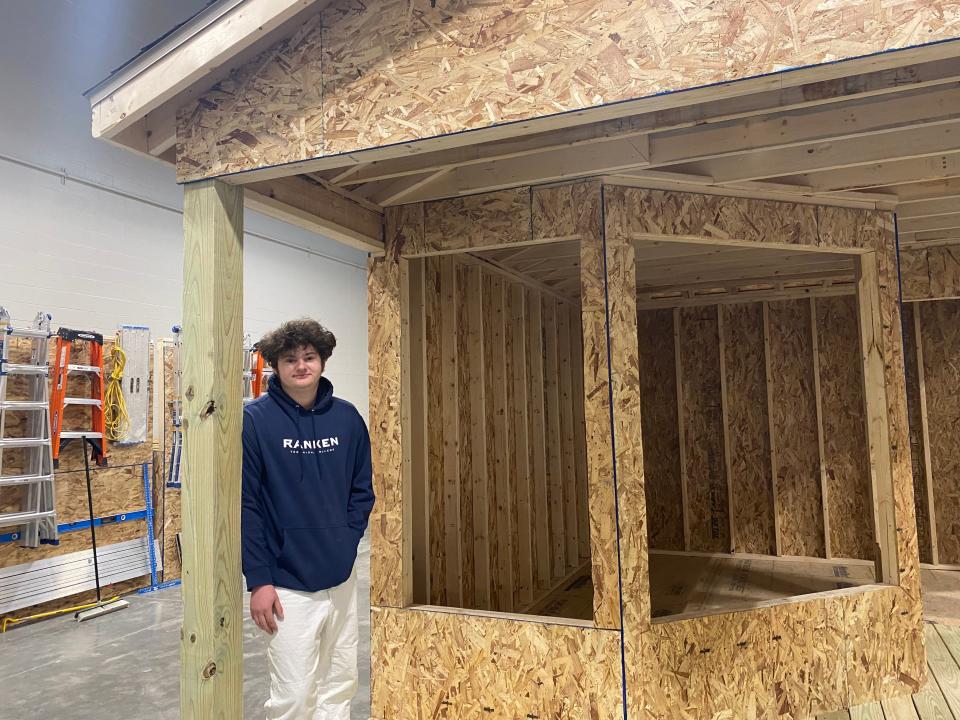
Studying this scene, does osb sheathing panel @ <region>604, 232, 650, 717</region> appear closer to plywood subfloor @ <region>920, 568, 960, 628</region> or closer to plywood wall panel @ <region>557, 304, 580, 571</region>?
plywood subfloor @ <region>920, 568, 960, 628</region>

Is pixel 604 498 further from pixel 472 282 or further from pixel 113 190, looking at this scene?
pixel 113 190

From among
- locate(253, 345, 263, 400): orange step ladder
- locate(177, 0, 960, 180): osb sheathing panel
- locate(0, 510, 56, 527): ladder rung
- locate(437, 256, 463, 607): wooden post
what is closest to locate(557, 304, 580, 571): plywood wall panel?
locate(437, 256, 463, 607): wooden post

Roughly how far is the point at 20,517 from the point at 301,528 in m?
4.10

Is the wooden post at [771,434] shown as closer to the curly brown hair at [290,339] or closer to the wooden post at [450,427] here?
the wooden post at [450,427]

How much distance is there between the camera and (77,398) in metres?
5.88

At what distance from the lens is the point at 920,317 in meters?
6.44

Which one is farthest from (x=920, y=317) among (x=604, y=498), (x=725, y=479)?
(x=604, y=498)

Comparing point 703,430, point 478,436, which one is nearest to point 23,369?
point 478,436

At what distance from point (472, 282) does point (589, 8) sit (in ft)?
9.89

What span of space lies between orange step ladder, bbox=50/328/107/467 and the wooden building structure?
11.5 ft

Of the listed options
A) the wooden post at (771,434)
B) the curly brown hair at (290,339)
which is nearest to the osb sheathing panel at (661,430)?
the wooden post at (771,434)

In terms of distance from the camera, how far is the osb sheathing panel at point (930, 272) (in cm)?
543

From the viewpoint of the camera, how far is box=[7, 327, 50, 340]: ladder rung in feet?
17.3

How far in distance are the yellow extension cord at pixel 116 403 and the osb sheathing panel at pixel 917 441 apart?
7406 mm
